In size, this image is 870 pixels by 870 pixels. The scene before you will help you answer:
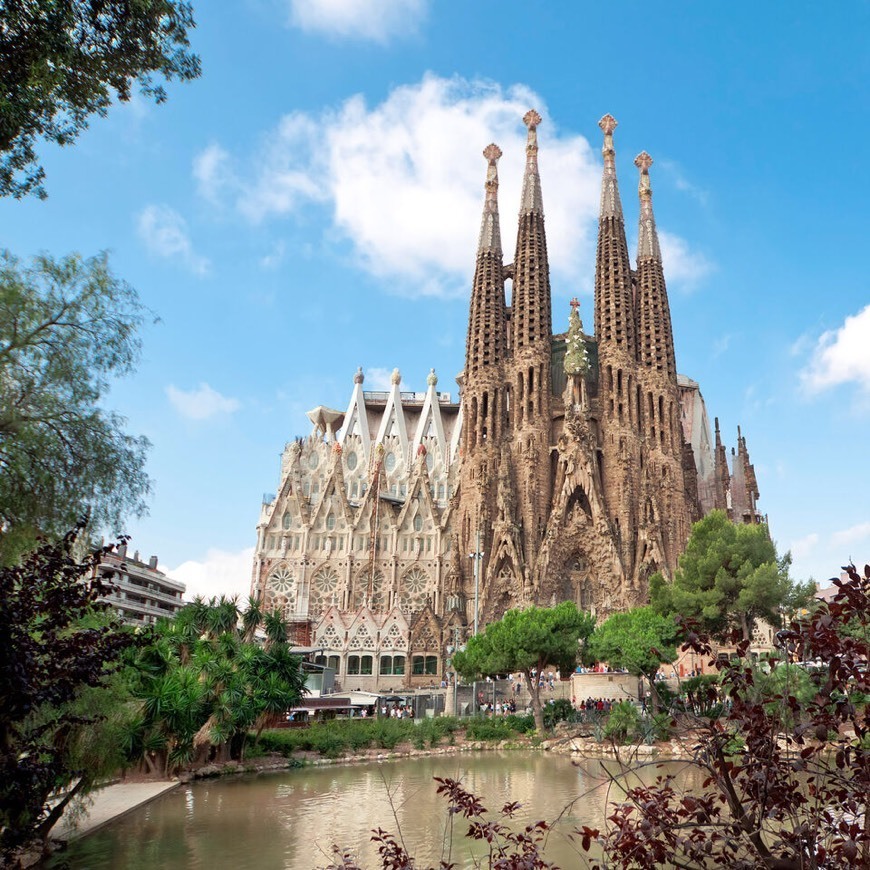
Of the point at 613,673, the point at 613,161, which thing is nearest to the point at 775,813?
the point at 613,673

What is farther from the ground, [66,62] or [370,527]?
[370,527]

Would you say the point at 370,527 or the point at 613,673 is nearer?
the point at 613,673

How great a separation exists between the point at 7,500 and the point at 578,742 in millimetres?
21489

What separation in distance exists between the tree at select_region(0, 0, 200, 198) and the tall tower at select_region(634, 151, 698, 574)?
42.6 m

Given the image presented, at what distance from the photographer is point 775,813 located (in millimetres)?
4207

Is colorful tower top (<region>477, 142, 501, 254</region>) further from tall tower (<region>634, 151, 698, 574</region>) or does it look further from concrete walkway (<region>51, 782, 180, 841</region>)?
concrete walkway (<region>51, 782, 180, 841</region>)

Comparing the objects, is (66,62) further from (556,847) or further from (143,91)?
(556,847)

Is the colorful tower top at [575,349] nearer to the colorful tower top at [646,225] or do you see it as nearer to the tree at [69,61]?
the colorful tower top at [646,225]

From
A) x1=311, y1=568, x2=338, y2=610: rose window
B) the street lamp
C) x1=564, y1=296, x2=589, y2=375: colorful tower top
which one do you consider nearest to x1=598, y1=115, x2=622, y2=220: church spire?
x1=564, y1=296, x2=589, y2=375: colorful tower top

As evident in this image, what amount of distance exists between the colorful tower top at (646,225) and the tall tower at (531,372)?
23.3 feet

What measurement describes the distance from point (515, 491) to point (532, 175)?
2441 centimetres

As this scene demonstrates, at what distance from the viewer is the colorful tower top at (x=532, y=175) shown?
58.6m

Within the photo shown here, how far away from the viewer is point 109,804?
15.6 m

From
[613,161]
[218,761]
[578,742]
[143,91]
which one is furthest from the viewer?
[613,161]
